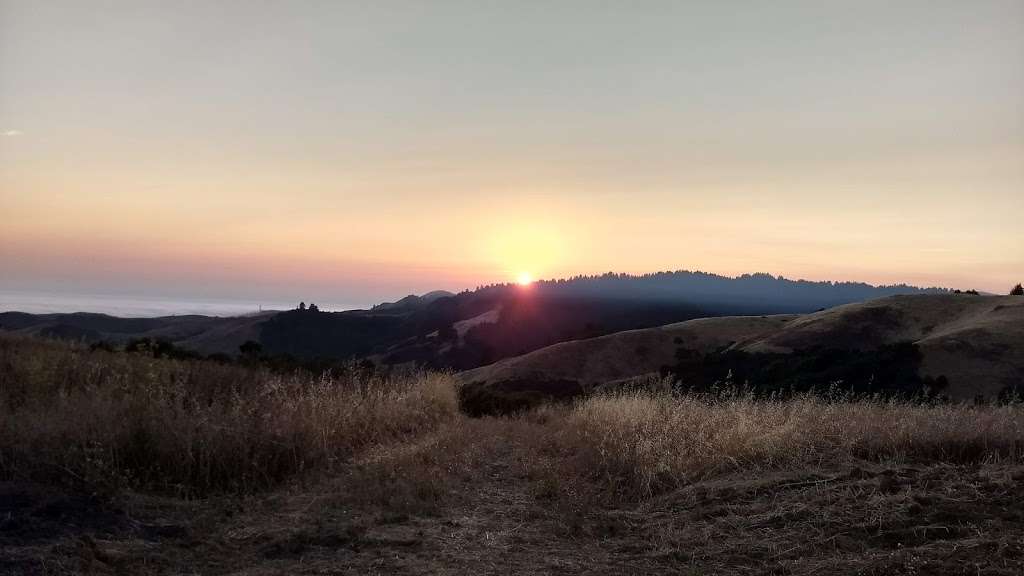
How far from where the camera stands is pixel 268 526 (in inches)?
234

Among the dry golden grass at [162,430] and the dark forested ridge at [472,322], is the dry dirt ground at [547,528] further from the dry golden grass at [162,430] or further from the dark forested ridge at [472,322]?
the dark forested ridge at [472,322]

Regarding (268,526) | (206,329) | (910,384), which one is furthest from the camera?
(206,329)

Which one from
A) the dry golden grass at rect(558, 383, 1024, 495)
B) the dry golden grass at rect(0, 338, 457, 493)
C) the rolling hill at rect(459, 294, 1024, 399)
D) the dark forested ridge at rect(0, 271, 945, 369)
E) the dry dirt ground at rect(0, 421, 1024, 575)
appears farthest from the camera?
the dark forested ridge at rect(0, 271, 945, 369)

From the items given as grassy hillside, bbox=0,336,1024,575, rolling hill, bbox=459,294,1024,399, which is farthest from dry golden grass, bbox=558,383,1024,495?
rolling hill, bbox=459,294,1024,399

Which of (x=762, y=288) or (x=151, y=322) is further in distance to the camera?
(x=762, y=288)

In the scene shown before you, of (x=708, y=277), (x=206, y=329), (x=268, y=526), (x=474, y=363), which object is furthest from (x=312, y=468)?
(x=708, y=277)

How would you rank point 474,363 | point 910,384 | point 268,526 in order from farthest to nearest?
point 474,363 < point 910,384 < point 268,526

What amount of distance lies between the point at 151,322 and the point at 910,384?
9692 cm

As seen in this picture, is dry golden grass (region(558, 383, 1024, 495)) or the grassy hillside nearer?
the grassy hillside

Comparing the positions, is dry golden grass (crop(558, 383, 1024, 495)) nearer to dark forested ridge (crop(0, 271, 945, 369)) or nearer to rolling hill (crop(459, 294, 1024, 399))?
rolling hill (crop(459, 294, 1024, 399))

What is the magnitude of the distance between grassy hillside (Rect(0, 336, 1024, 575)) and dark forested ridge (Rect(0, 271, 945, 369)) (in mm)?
57908

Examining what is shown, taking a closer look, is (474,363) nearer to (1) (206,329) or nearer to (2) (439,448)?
(1) (206,329)

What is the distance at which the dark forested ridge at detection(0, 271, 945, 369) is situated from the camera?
86.6 metres

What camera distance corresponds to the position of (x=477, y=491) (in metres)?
7.82
